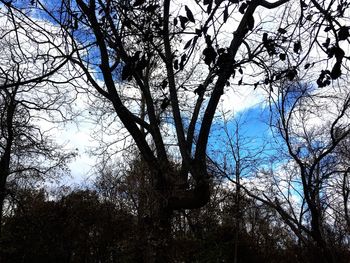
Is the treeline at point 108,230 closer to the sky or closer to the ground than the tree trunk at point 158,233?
closer to the sky

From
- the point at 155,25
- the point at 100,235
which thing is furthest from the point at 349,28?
the point at 100,235

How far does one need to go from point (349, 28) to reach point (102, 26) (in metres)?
1.93

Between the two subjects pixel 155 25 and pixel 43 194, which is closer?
pixel 155 25

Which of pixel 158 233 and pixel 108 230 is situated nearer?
pixel 158 233

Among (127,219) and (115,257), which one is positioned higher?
(127,219)

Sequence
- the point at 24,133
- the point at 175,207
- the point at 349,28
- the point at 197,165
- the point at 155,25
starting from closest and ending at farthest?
the point at 349,28 → the point at 155,25 → the point at 197,165 → the point at 175,207 → the point at 24,133

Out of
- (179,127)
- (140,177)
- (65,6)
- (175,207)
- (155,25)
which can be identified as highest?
(140,177)

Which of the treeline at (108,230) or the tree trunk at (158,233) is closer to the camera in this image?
the tree trunk at (158,233)

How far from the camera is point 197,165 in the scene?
156 inches

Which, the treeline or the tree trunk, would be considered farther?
the treeline

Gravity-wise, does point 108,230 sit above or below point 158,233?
above

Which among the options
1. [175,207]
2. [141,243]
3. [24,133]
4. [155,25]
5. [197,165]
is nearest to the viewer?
[155,25]

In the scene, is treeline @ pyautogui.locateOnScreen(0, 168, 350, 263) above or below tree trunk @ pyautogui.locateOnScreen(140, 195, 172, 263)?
above

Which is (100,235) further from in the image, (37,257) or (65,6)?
(65,6)
